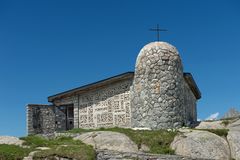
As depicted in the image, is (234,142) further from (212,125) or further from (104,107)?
(104,107)

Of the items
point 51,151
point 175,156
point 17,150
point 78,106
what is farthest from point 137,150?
point 78,106

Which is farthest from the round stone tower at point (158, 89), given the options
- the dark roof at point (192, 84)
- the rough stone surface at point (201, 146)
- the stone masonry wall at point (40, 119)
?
the stone masonry wall at point (40, 119)

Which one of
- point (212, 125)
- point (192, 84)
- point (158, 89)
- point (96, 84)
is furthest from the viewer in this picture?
point (192, 84)

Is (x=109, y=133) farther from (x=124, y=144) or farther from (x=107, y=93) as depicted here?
(x=107, y=93)

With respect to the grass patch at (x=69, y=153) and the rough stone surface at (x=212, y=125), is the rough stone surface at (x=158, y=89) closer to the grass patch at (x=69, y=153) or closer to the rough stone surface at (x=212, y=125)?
the rough stone surface at (x=212, y=125)

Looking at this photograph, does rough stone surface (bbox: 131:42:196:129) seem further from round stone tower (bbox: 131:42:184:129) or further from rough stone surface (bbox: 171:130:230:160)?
rough stone surface (bbox: 171:130:230:160)

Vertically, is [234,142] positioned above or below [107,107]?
below

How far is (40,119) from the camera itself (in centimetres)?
2812

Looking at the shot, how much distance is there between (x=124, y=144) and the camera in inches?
654

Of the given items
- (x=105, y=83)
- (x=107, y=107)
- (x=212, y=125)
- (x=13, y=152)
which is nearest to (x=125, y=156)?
(x=13, y=152)

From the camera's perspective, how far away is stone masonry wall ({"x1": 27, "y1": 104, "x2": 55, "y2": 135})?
90.6ft

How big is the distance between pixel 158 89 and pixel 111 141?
20.1 ft

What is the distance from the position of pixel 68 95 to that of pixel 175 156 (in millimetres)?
13360

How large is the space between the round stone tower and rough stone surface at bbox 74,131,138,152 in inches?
181
